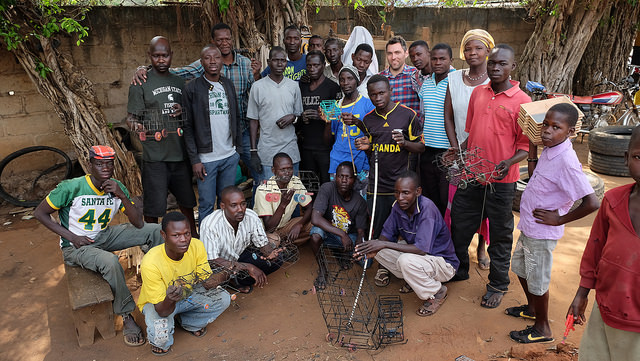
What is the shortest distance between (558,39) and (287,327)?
8881 millimetres

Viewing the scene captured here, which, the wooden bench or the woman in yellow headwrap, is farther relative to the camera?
the woman in yellow headwrap

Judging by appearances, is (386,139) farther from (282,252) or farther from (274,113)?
(282,252)

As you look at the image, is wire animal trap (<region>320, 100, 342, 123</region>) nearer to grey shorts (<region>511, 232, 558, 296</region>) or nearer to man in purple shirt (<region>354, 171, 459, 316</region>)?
man in purple shirt (<region>354, 171, 459, 316</region>)

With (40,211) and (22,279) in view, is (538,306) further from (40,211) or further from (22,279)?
(22,279)

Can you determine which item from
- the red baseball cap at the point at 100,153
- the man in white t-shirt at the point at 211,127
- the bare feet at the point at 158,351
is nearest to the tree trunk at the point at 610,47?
the man in white t-shirt at the point at 211,127

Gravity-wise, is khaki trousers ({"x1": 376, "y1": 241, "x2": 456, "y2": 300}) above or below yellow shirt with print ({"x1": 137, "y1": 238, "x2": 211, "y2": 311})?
below

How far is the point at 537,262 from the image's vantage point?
3.27 metres

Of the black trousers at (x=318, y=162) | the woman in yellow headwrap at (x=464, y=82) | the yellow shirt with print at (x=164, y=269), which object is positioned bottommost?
the yellow shirt with print at (x=164, y=269)

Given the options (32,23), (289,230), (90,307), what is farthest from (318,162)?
(32,23)

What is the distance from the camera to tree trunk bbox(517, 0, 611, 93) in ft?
30.3

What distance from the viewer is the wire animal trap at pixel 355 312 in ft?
11.5

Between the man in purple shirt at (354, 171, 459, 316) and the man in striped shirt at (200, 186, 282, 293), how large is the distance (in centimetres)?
94

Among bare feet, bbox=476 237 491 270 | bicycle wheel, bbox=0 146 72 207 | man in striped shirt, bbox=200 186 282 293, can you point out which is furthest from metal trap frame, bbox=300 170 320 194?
bicycle wheel, bbox=0 146 72 207

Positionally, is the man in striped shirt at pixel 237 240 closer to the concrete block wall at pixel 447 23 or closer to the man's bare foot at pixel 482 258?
the man's bare foot at pixel 482 258
